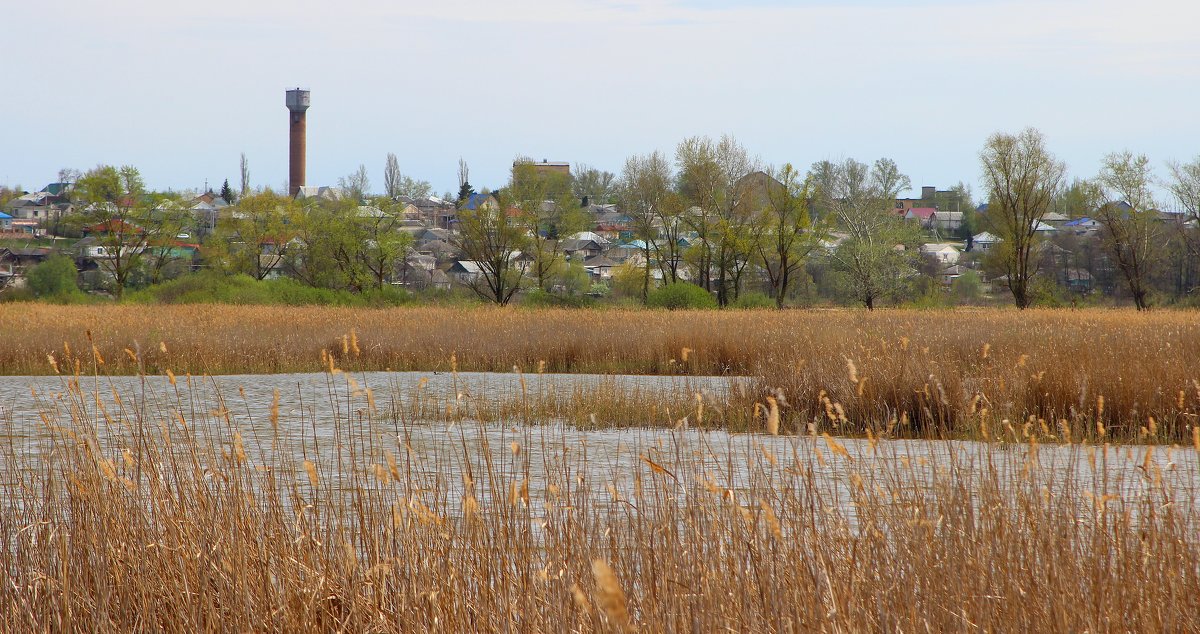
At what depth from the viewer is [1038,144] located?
139ft

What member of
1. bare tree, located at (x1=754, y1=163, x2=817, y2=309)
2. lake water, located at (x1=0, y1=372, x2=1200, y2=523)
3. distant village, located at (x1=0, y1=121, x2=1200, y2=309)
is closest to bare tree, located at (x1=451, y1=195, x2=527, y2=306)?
distant village, located at (x1=0, y1=121, x2=1200, y2=309)

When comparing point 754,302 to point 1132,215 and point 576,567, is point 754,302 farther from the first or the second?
point 576,567

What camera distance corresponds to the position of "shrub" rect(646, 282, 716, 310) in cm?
3517

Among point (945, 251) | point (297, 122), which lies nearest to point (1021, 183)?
point (945, 251)

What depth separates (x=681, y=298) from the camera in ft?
116

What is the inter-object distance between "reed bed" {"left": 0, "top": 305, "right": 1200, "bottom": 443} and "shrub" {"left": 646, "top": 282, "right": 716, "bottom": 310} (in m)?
13.2

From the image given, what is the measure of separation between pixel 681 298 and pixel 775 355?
22.2m

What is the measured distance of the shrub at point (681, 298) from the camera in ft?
115

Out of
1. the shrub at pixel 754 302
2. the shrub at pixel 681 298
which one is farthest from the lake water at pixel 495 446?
the shrub at pixel 754 302

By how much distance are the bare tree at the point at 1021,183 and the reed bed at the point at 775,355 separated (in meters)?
26.0

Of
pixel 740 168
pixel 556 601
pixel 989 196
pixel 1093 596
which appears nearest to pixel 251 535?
pixel 556 601

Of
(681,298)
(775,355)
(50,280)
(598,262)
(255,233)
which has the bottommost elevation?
(775,355)

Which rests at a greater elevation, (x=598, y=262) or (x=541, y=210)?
(x=541, y=210)

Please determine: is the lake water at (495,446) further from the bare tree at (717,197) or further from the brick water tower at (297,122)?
the brick water tower at (297,122)
